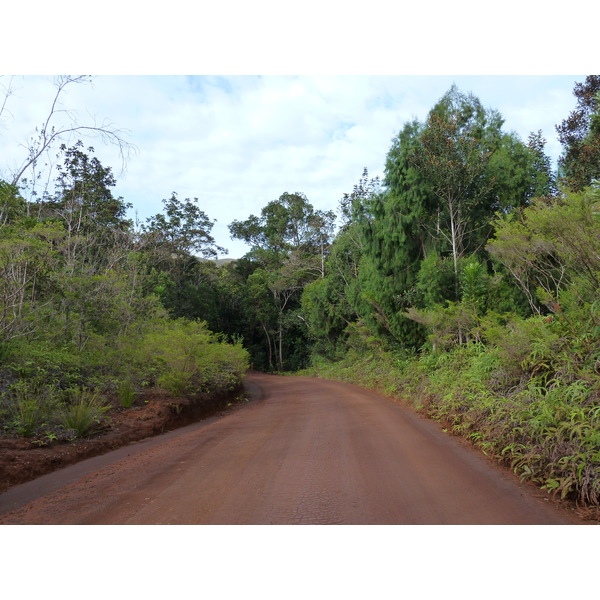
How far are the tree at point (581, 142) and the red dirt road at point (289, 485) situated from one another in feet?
26.5

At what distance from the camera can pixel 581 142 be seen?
443 inches

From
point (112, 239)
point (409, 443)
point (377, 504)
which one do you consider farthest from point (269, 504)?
point (112, 239)

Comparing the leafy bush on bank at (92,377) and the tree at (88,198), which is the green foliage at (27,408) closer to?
the leafy bush on bank at (92,377)

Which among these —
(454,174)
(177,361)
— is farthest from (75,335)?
(454,174)

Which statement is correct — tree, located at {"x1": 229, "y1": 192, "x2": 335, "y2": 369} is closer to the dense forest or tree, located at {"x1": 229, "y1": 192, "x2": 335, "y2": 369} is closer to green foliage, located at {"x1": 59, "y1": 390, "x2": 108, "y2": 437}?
the dense forest

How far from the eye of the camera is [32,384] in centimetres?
679

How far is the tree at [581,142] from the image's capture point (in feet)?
32.7

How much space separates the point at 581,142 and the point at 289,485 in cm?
1233

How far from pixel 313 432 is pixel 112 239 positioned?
44.9 ft

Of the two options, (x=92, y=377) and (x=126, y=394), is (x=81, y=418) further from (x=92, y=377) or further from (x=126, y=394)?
(x=92, y=377)

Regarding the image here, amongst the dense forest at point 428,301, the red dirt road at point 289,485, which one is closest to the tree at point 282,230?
the dense forest at point 428,301

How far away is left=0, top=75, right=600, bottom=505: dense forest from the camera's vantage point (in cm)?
561

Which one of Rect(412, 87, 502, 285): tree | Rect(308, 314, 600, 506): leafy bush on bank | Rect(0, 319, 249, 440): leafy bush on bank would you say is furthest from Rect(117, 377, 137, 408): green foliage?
Rect(412, 87, 502, 285): tree

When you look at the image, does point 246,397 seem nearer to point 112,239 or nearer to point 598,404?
point 112,239
